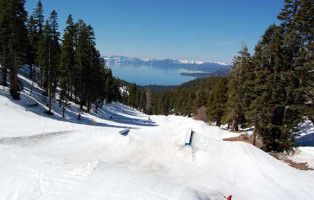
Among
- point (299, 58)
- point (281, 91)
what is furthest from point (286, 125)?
point (299, 58)

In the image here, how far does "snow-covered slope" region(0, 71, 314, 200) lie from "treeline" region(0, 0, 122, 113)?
→ 7.57 m

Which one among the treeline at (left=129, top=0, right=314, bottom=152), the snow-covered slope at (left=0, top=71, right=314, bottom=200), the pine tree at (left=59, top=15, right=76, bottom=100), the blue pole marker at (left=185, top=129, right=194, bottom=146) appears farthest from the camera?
the pine tree at (left=59, top=15, right=76, bottom=100)

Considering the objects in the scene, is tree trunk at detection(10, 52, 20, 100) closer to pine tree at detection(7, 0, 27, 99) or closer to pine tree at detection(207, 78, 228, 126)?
pine tree at detection(7, 0, 27, 99)

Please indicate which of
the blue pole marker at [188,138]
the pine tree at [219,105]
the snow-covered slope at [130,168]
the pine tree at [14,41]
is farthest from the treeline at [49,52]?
the pine tree at [219,105]

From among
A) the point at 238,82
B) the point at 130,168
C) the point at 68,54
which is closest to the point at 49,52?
the point at 68,54

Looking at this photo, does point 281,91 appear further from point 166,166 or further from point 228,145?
point 166,166

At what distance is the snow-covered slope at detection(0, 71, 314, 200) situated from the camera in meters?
9.38

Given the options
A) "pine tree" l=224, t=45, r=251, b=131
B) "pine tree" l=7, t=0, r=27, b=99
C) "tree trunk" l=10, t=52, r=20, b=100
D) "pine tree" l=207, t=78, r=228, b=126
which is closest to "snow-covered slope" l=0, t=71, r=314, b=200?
"tree trunk" l=10, t=52, r=20, b=100

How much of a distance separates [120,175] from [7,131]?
1214 centimetres

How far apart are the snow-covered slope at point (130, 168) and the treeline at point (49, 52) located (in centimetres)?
757

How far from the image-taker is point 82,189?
30.1 feet

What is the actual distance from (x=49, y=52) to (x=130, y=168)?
2058cm

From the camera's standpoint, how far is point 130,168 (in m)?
13.9

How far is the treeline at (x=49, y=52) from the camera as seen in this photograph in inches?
987
